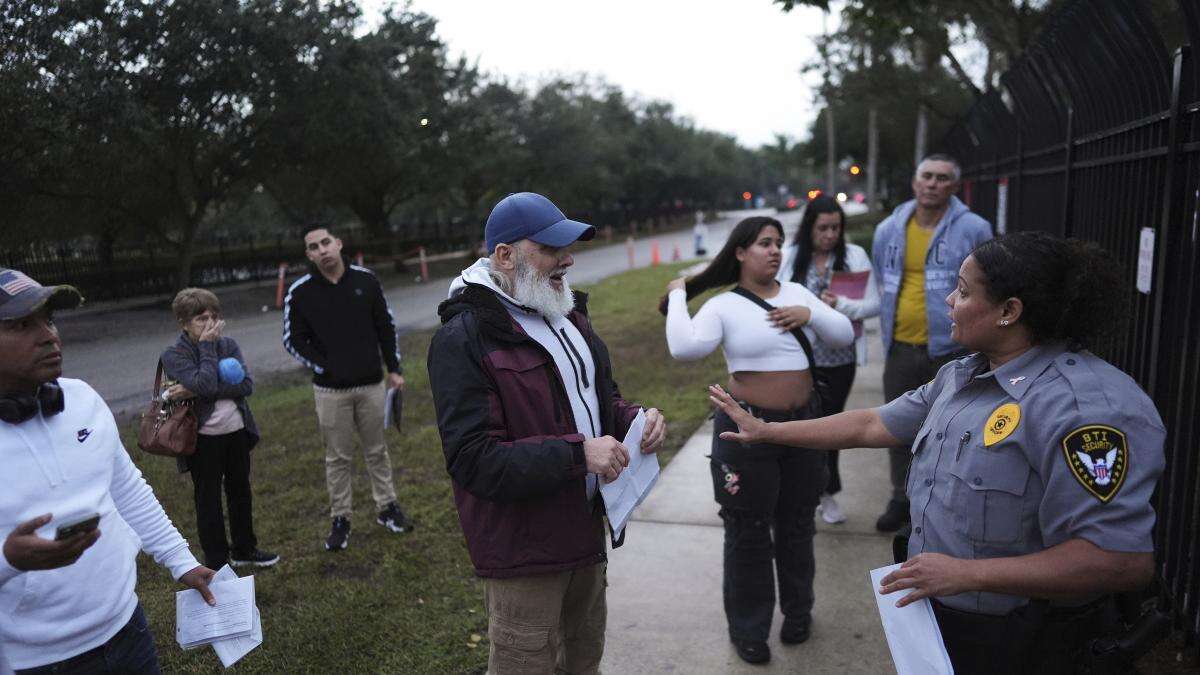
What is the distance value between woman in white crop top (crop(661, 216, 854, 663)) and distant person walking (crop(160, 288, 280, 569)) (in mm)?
2491

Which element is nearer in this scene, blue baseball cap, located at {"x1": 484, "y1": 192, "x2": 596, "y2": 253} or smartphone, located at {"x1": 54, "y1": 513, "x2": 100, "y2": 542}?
smartphone, located at {"x1": 54, "y1": 513, "x2": 100, "y2": 542}

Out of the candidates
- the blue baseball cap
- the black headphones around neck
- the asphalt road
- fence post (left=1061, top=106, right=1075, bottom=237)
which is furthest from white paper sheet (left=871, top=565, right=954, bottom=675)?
the asphalt road

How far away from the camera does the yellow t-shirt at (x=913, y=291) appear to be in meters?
4.69

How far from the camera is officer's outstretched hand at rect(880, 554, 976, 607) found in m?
1.86

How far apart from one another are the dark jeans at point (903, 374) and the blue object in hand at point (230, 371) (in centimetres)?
365

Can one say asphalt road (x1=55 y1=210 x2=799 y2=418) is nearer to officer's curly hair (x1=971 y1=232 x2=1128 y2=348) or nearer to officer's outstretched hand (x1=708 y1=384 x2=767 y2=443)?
officer's outstretched hand (x1=708 y1=384 x2=767 y2=443)

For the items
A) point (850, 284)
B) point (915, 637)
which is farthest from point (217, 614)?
point (850, 284)

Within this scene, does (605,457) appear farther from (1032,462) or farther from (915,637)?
(1032,462)

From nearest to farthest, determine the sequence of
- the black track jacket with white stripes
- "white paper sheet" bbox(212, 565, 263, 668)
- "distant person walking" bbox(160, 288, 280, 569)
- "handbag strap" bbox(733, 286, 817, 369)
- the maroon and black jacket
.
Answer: the maroon and black jacket → "white paper sheet" bbox(212, 565, 263, 668) → "handbag strap" bbox(733, 286, 817, 369) → "distant person walking" bbox(160, 288, 280, 569) → the black track jacket with white stripes

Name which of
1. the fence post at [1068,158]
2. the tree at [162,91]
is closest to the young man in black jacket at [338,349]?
the fence post at [1068,158]

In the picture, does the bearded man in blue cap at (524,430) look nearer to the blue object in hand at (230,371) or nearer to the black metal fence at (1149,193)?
the black metal fence at (1149,193)

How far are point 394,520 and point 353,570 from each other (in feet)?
1.75

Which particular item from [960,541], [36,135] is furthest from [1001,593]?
[36,135]

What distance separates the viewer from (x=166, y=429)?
425cm
